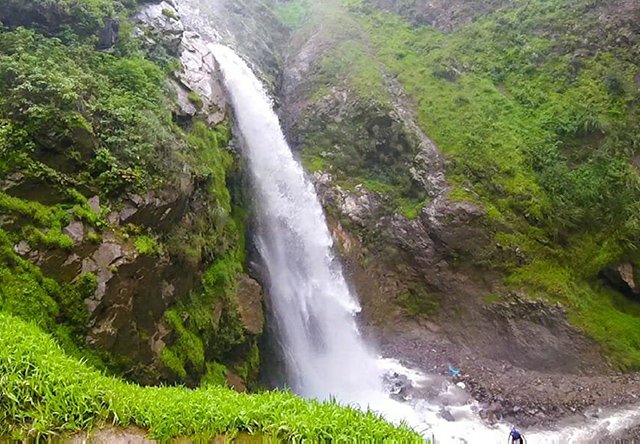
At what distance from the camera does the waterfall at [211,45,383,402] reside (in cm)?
1525

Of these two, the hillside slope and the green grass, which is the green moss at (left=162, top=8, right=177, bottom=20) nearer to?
the hillside slope

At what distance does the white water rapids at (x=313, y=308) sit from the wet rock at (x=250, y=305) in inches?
72.8

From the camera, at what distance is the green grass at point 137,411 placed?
4.50 m

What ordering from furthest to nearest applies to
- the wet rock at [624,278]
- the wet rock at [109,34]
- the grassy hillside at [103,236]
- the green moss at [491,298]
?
the green moss at [491,298]
the wet rock at [624,278]
the wet rock at [109,34]
the grassy hillside at [103,236]

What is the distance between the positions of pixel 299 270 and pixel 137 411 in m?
12.6

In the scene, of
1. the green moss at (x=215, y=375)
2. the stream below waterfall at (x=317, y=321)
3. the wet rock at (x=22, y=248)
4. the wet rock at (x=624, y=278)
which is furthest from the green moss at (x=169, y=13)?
the wet rock at (x=624, y=278)

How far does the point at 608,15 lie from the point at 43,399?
28678mm

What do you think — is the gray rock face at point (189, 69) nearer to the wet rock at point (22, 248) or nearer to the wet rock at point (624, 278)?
the wet rock at point (22, 248)

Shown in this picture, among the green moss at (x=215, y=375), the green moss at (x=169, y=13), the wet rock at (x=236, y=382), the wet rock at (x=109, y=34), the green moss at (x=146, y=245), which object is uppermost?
the green moss at (x=169, y=13)

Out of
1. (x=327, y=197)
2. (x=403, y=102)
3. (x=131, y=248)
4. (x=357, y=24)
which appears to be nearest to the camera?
(x=131, y=248)

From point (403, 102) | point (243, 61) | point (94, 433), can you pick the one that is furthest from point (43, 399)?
point (403, 102)

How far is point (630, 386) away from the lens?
14.6m

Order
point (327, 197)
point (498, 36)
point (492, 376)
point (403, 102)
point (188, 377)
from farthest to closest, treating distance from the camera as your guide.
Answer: point (498, 36)
point (403, 102)
point (327, 197)
point (492, 376)
point (188, 377)

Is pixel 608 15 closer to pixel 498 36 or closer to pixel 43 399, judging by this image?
pixel 498 36
